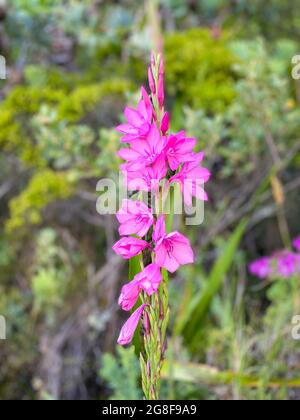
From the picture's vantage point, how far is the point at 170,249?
0.84 meters

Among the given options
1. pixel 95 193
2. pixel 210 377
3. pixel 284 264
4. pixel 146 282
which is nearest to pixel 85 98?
pixel 95 193

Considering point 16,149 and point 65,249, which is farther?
point 65,249

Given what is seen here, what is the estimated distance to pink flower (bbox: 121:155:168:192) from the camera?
2.72ft

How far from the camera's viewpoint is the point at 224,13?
10.3 feet

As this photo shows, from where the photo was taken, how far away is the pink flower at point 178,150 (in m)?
0.84

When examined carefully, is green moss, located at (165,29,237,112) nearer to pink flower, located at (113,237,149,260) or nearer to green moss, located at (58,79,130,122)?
green moss, located at (58,79,130,122)

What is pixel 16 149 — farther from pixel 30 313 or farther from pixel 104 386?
pixel 104 386

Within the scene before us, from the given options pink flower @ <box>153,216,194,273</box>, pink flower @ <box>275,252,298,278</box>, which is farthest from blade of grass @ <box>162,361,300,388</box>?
pink flower @ <box>153,216,194,273</box>

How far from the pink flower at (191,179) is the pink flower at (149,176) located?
30 millimetres

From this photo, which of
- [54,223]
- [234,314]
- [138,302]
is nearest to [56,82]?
[54,223]

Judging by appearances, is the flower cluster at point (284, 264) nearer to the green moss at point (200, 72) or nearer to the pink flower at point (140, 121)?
the green moss at point (200, 72)

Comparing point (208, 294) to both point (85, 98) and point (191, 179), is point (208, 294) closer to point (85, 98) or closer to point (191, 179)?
point (85, 98)

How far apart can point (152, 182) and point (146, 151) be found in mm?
51

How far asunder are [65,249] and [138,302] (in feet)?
5.06
